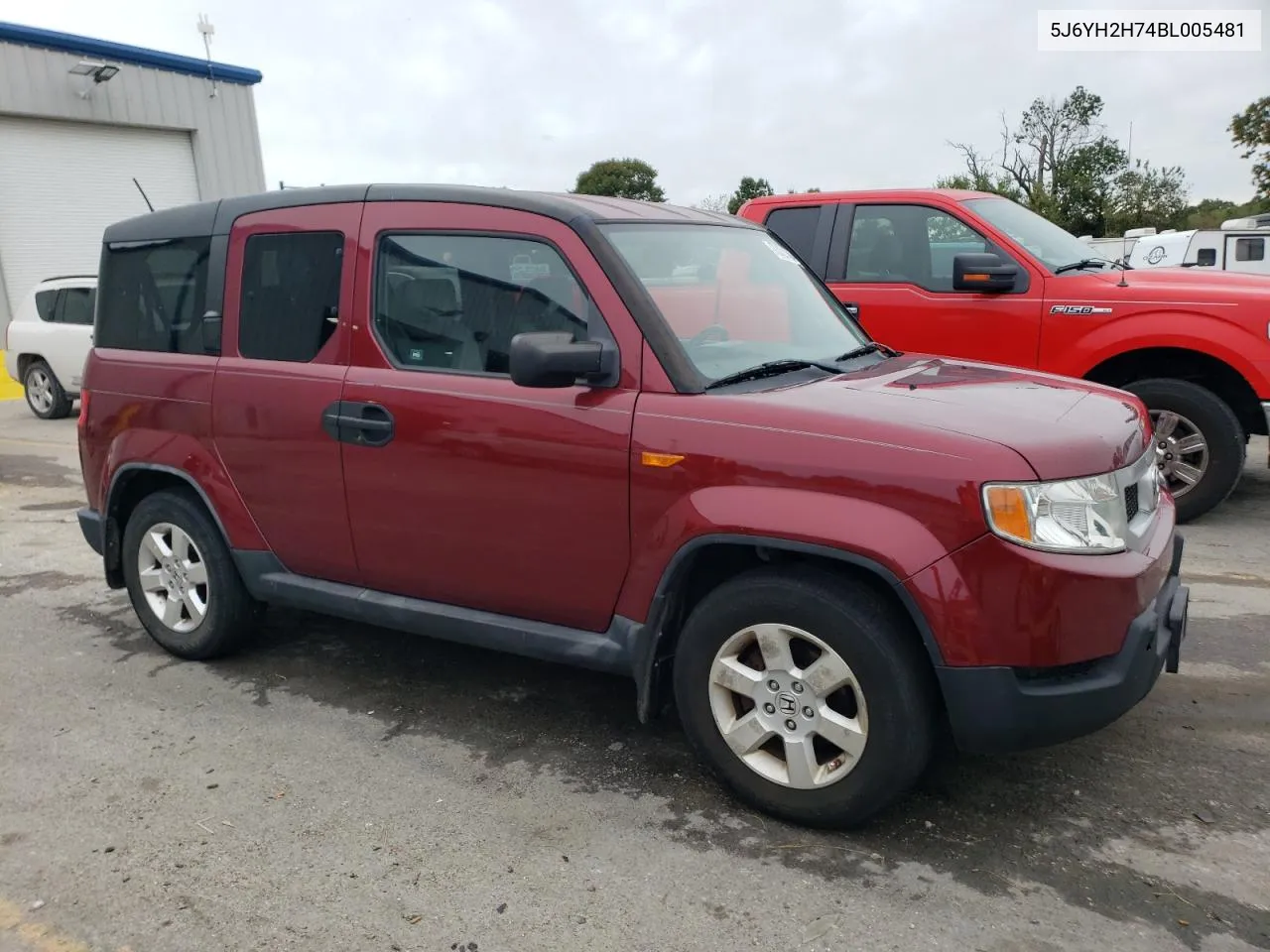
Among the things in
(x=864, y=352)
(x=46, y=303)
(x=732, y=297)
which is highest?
(x=46, y=303)

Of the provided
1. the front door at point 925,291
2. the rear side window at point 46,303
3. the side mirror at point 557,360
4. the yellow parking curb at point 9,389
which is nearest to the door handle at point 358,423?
the side mirror at point 557,360

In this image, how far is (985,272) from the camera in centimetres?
636

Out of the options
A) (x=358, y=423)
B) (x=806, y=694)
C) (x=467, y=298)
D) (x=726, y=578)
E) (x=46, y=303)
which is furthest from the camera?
(x=46, y=303)

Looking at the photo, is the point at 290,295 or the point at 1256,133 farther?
the point at 1256,133

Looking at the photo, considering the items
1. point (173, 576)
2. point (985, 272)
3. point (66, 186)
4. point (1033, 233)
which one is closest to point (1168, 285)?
point (1033, 233)

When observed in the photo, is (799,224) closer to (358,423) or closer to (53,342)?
(358,423)

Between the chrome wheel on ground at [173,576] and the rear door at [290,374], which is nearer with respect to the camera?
the rear door at [290,374]

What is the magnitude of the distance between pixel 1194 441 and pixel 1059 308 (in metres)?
1.15

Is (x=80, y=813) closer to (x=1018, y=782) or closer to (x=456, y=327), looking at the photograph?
(x=456, y=327)

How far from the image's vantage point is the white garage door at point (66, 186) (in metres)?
19.0

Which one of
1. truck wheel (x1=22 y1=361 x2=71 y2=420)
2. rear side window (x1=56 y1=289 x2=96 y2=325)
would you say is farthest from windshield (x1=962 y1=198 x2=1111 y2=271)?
truck wheel (x1=22 y1=361 x2=71 y2=420)

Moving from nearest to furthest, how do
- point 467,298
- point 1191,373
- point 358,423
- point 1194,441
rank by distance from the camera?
point 467,298, point 358,423, point 1194,441, point 1191,373

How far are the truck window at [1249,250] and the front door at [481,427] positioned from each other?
604 inches

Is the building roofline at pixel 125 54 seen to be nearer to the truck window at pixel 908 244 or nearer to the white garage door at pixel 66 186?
the white garage door at pixel 66 186
